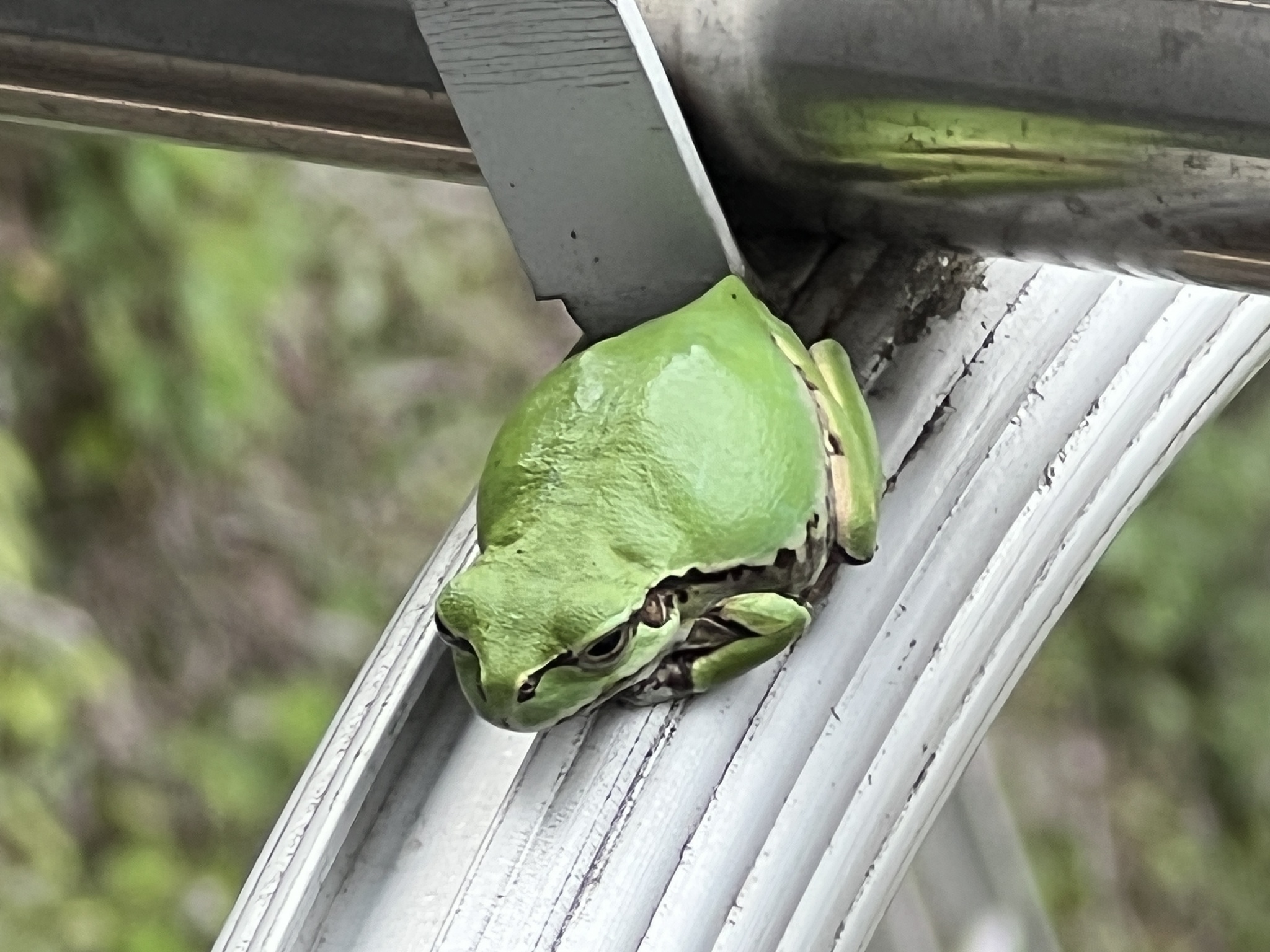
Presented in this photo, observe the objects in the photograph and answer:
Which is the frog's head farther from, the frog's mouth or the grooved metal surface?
the grooved metal surface

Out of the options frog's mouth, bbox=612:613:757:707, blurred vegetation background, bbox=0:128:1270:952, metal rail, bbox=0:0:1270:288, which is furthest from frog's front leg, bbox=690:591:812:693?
blurred vegetation background, bbox=0:128:1270:952

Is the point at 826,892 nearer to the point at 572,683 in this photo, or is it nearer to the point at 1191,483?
the point at 572,683

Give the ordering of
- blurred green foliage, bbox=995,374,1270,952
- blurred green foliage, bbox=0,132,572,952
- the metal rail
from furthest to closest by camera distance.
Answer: blurred green foliage, bbox=995,374,1270,952 < blurred green foliage, bbox=0,132,572,952 < the metal rail

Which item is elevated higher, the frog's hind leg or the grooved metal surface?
the grooved metal surface

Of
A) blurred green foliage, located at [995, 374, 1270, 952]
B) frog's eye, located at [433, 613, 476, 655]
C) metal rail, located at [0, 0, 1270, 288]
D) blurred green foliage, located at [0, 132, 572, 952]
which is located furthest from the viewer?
blurred green foliage, located at [995, 374, 1270, 952]

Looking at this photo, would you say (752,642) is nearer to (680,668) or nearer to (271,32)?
(680,668)

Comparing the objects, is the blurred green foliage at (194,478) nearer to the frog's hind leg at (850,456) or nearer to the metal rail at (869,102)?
the metal rail at (869,102)

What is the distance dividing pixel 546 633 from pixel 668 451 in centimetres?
8

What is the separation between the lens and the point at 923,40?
1.11 ft

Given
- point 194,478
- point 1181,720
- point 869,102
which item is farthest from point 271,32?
point 1181,720

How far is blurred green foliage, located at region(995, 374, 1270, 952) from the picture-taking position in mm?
1440

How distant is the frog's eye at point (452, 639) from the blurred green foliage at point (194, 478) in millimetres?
783

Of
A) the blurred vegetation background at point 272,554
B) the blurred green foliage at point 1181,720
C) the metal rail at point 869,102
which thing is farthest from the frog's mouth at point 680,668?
the blurred green foliage at point 1181,720

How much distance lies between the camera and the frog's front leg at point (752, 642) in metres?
0.40
